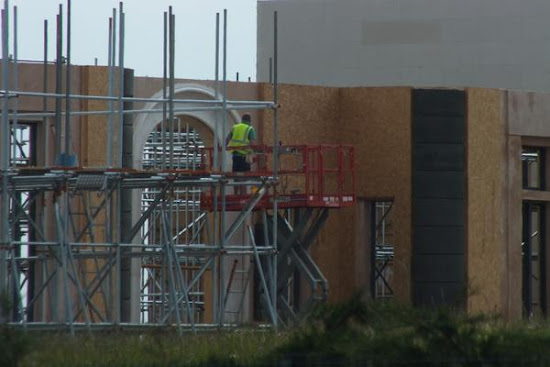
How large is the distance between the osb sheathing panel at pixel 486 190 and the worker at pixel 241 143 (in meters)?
5.03

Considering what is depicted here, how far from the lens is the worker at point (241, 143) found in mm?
28484

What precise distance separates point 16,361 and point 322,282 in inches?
578

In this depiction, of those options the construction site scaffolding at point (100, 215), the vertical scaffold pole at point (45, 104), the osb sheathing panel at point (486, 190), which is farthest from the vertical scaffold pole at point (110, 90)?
the osb sheathing panel at point (486, 190)

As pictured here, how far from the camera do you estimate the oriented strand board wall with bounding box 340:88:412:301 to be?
32.0 m

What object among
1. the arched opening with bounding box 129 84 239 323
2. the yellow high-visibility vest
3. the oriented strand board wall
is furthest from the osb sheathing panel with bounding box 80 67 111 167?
Answer: the oriented strand board wall

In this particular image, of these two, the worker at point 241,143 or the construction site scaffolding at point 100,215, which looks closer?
the construction site scaffolding at point 100,215

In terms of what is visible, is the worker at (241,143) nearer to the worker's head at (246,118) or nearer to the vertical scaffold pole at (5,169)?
the worker's head at (246,118)

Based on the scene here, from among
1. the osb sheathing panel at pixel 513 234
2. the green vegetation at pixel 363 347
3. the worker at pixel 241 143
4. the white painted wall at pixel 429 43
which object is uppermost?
the white painted wall at pixel 429 43

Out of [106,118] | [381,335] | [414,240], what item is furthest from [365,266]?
[381,335]

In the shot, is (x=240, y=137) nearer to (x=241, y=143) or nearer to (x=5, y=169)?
(x=241, y=143)

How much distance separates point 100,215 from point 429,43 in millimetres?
13857

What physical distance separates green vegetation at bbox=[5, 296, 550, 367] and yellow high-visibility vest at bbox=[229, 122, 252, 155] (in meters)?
11.0

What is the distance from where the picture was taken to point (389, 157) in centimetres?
3219

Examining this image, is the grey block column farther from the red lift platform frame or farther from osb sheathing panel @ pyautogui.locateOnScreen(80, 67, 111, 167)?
osb sheathing panel @ pyautogui.locateOnScreen(80, 67, 111, 167)
